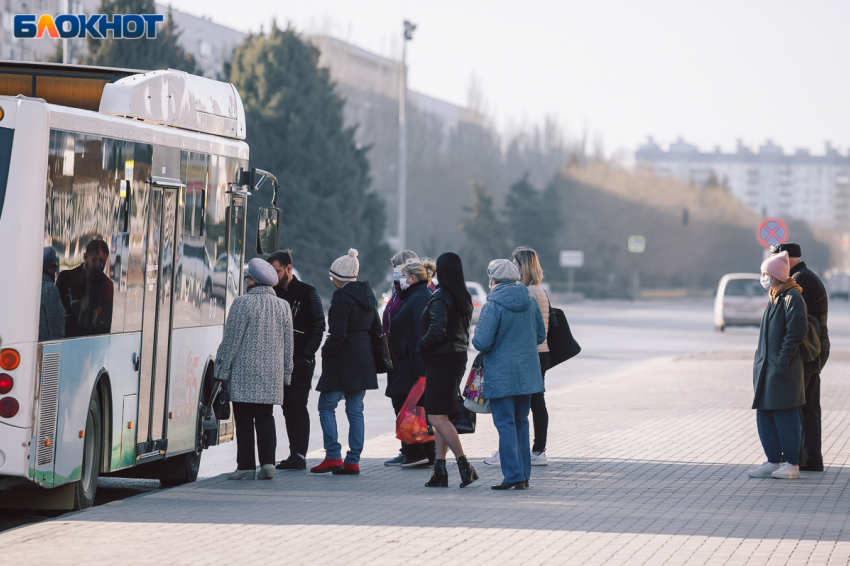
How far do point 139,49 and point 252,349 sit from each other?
3511 centimetres

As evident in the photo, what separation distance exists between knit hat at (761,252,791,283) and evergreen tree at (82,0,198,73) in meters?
33.5

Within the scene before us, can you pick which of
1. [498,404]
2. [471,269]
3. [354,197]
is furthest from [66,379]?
[471,269]

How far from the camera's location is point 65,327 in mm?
7434

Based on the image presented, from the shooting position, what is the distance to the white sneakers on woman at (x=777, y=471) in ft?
32.1

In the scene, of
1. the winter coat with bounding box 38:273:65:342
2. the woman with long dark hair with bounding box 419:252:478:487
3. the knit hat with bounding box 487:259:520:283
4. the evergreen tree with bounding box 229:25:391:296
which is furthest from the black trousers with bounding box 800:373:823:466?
the evergreen tree with bounding box 229:25:391:296

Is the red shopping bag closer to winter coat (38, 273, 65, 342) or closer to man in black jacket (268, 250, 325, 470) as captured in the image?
man in black jacket (268, 250, 325, 470)

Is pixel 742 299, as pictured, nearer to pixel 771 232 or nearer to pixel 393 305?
pixel 771 232

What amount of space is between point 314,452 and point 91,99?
14.1 ft

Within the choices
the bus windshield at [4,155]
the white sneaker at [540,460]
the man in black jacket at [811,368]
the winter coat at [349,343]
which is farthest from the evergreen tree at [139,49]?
the bus windshield at [4,155]

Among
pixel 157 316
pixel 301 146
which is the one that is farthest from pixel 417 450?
pixel 301 146

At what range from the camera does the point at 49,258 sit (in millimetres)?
7203

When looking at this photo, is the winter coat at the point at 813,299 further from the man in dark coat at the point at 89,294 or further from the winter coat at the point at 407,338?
the man in dark coat at the point at 89,294

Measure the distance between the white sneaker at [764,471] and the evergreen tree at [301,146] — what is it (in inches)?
1476

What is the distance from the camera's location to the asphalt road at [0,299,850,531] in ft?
35.6
